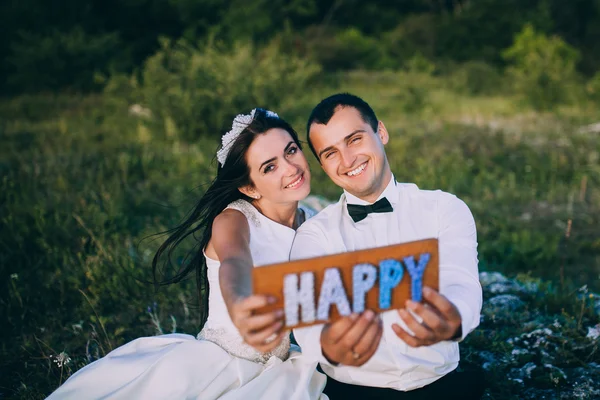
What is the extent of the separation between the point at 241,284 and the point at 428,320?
0.79 metres

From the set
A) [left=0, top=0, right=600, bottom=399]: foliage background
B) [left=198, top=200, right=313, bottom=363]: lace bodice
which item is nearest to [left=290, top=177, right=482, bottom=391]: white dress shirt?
[left=198, top=200, right=313, bottom=363]: lace bodice

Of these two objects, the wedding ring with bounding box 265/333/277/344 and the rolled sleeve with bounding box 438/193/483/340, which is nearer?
the wedding ring with bounding box 265/333/277/344

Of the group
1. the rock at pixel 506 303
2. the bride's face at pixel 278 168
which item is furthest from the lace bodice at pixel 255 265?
the rock at pixel 506 303

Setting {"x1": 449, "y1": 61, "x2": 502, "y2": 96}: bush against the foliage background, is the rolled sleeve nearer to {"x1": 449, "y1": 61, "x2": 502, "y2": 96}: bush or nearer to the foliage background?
the foliage background

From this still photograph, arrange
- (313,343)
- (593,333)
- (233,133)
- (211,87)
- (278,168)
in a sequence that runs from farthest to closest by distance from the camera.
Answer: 1. (211,87)
2. (593,333)
3. (233,133)
4. (278,168)
5. (313,343)

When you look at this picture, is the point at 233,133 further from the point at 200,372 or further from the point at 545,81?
the point at 545,81

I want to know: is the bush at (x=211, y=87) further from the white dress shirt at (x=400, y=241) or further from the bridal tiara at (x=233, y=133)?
the white dress shirt at (x=400, y=241)

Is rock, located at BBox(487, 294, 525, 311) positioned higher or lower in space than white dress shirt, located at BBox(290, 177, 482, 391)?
lower

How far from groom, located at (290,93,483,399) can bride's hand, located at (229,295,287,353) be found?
13.9 inches

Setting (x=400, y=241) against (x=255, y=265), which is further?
(x=255, y=265)

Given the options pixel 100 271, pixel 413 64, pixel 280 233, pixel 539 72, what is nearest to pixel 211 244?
pixel 280 233

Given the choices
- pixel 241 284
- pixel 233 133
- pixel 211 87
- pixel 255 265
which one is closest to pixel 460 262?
pixel 241 284

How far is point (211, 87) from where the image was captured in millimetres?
11195

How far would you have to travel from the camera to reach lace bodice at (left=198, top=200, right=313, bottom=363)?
290 cm
